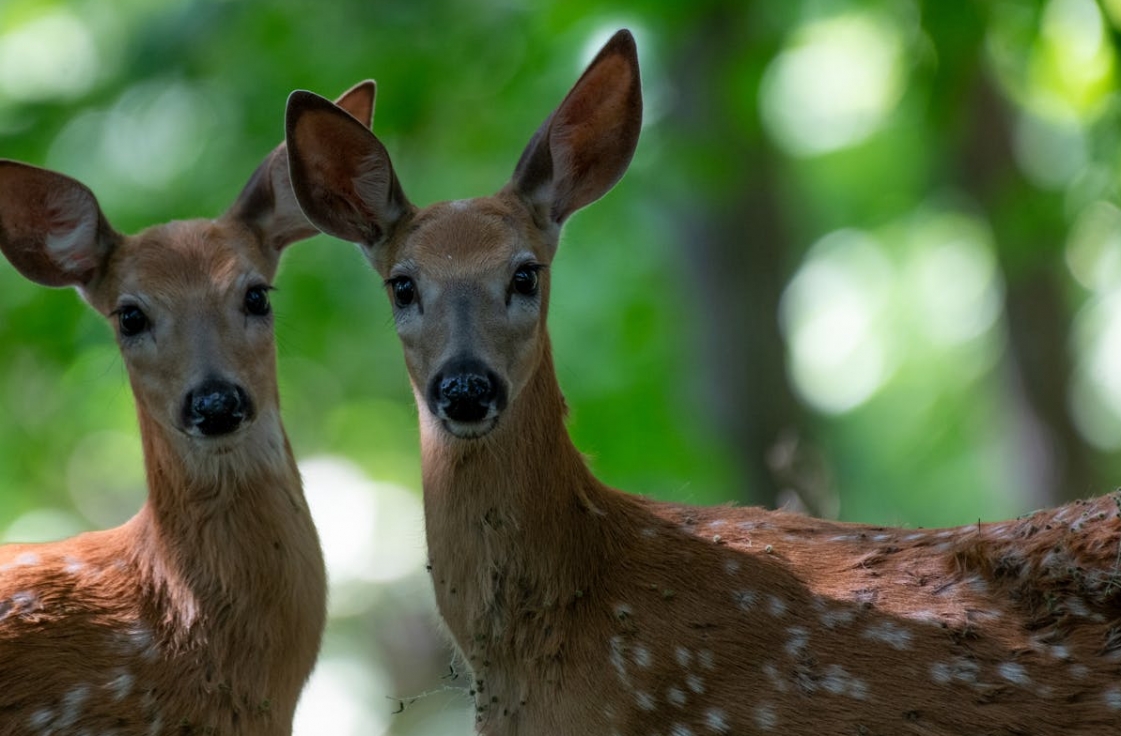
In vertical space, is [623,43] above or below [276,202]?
above

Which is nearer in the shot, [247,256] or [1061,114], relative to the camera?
[247,256]

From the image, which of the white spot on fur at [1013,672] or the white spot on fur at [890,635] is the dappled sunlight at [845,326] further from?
the white spot on fur at [1013,672]

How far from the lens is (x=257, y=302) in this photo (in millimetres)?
6332

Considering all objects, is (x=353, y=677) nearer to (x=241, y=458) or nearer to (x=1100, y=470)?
Result: (x=1100, y=470)

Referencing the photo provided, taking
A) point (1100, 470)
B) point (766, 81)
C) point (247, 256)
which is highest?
point (766, 81)

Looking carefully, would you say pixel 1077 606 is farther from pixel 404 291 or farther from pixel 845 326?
pixel 845 326

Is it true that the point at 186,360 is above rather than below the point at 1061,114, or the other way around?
below

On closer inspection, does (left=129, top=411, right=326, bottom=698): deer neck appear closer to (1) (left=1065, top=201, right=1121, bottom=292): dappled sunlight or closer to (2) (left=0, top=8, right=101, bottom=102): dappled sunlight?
(1) (left=1065, top=201, right=1121, bottom=292): dappled sunlight

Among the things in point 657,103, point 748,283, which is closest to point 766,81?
point 657,103

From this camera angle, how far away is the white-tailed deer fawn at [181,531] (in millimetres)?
5898

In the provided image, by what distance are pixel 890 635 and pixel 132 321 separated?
2936mm

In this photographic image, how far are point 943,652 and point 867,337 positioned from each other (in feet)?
56.0

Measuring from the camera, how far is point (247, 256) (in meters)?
6.45

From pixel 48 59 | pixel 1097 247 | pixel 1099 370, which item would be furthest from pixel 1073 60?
pixel 48 59
